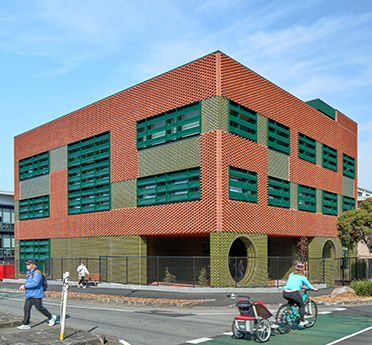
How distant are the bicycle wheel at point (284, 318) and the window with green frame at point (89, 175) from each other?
2012 centimetres

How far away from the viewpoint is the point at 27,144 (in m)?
38.8

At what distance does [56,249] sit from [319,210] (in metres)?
20.2

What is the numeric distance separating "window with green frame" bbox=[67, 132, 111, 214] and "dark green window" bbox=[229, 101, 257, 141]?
9639mm

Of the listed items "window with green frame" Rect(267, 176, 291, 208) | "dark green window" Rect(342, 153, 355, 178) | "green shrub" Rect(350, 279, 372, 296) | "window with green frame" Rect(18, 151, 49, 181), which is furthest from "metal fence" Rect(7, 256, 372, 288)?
"dark green window" Rect(342, 153, 355, 178)

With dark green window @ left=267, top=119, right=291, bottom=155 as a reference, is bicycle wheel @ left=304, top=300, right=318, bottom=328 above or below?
below

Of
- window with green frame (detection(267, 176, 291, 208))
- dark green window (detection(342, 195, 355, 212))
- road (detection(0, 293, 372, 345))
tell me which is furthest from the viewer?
dark green window (detection(342, 195, 355, 212))

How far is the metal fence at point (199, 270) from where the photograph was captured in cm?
2339

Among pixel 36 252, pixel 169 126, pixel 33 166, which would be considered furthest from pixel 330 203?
pixel 33 166

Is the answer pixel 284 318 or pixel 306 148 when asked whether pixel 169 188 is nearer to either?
pixel 306 148

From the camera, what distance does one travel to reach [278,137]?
28734 millimetres

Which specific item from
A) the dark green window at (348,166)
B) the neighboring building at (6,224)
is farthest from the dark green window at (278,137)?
the neighboring building at (6,224)

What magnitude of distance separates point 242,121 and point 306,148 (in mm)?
8990

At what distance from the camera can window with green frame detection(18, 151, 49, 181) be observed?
120 feet

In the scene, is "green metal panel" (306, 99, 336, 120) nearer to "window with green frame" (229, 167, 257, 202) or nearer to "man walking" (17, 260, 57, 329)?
"window with green frame" (229, 167, 257, 202)
